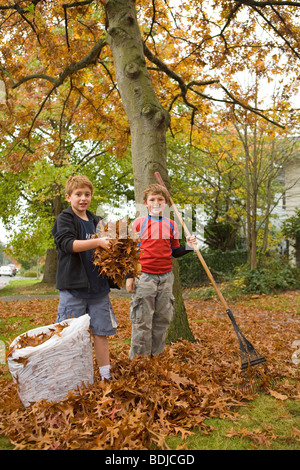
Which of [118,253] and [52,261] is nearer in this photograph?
[118,253]

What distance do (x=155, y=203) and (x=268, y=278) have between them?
27.7ft

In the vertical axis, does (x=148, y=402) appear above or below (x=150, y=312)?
below

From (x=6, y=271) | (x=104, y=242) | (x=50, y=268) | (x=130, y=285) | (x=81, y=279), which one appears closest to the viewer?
(x=104, y=242)

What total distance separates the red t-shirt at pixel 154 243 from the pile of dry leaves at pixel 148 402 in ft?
2.89

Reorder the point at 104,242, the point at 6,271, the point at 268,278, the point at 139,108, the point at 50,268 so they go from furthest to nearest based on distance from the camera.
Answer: the point at 6,271 → the point at 50,268 → the point at 268,278 → the point at 139,108 → the point at 104,242

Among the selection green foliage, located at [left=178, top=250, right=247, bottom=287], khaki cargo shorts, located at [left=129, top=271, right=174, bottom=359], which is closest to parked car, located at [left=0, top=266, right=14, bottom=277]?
green foliage, located at [left=178, top=250, right=247, bottom=287]

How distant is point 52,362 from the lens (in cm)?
264

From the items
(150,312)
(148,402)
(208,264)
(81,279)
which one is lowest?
(148,402)

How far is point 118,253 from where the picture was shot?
2959mm

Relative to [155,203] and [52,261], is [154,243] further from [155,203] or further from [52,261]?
[52,261]

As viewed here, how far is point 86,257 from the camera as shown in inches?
125

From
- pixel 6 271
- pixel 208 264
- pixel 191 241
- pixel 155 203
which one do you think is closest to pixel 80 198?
pixel 155 203

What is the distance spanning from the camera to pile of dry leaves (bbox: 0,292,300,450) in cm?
228

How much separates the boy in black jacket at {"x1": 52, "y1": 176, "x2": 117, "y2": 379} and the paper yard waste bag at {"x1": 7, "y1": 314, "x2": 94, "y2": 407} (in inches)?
12.7
